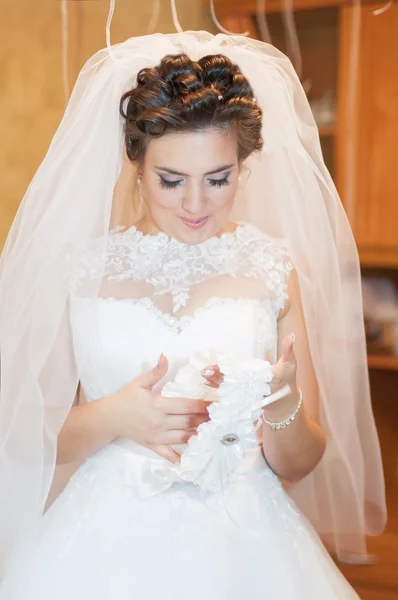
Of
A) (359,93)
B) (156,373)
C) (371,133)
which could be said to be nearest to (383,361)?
(371,133)

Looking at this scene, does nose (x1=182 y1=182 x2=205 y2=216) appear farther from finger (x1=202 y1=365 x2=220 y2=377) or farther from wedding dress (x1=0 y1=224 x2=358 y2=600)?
finger (x1=202 y1=365 x2=220 y2=377)

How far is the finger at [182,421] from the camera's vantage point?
3.81ft

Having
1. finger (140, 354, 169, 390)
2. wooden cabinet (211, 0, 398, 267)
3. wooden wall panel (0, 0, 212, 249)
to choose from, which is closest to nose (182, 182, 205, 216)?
finger (140, 354, 169, 390)

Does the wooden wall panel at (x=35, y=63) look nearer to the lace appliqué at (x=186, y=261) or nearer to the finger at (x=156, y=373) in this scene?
the lace appliqué at (x=186, y=261)

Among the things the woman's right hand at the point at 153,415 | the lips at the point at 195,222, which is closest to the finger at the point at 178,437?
the woman's right hand at the point at 153,415

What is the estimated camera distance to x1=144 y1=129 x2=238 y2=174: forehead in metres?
1.22

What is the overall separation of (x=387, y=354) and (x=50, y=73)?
1.36 meters

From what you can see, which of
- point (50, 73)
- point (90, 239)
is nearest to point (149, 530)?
point (90, 239)

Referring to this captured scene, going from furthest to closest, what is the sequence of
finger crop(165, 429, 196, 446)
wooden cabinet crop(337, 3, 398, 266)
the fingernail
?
wooden cabinet crop(337, 3, 398, 266), finger crop(165, 429, 196, 446), the fingernail

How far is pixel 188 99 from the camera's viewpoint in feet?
4.00

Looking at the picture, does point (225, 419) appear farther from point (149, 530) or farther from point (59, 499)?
point (59, 499)

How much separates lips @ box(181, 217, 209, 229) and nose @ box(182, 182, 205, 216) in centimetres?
3

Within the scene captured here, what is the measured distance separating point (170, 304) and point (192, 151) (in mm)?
266

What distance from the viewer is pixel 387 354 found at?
248 centimetres
